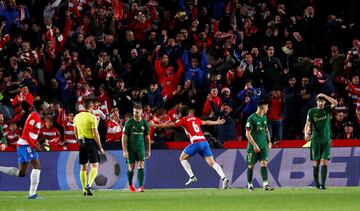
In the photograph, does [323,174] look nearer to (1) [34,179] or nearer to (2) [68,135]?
(1) [34,179]

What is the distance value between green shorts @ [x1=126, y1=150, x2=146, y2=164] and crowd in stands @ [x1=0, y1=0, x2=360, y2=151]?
2108mm

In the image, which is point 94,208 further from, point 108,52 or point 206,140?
point 108,52

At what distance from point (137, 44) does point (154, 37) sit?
1.80 feet

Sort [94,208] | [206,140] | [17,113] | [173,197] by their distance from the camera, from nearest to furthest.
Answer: [94,208] → [173,197] → [206,140] → [17,113]

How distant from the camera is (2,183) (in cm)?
2633

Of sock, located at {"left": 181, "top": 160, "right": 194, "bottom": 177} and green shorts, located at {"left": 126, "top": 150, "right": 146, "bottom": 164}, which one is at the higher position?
green shorts, located at {"left": 126, "top": 150, "right": 146, "bottom": 164}

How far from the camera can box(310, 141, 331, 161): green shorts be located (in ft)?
77.7

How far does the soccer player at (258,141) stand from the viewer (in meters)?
24.0

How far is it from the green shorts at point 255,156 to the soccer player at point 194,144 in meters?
1.05

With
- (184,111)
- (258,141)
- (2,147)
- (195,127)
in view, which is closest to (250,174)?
(258,141)

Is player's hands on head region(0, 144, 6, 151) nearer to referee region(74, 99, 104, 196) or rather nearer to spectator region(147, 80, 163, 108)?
referee region(74, 99, 104, 196)

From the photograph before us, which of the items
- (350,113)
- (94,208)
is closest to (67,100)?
(350,113)

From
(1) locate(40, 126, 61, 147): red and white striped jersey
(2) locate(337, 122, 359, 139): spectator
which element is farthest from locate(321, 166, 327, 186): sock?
(1) locate(40, 126, 61, 147): red and white striped jersey

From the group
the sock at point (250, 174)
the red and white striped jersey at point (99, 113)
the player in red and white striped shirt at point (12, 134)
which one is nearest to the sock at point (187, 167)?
the sock at point (250, 174)
